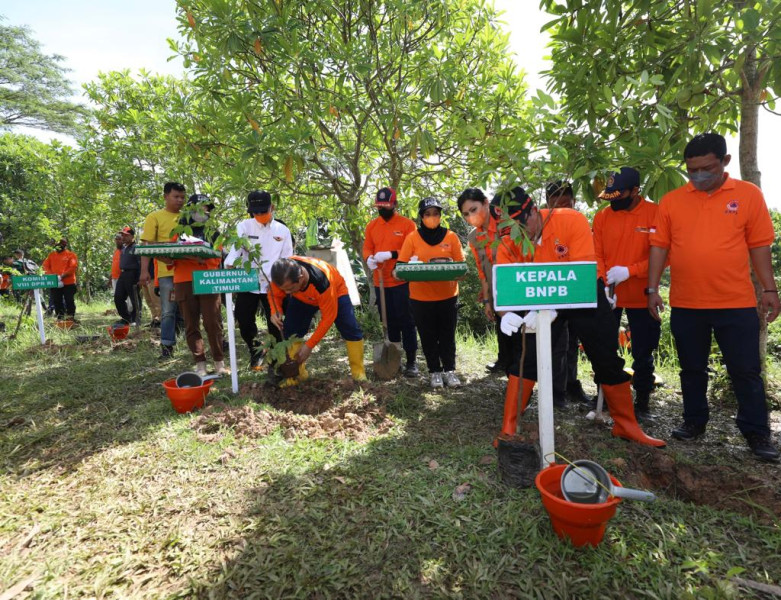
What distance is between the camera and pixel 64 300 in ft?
29.3

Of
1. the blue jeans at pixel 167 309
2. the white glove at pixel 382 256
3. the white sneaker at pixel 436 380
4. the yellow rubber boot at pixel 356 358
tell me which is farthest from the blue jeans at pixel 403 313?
the blue jeans at pixel 167 309

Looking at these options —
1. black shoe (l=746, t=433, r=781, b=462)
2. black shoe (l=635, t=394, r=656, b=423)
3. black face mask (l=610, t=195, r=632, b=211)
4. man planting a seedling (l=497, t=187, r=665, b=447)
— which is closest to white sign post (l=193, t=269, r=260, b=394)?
man planting a seedling (l=497, t=187, r=665, b=447)

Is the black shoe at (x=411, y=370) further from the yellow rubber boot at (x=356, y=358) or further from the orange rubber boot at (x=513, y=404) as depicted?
the orange rubber boot at (x=513, y=404)

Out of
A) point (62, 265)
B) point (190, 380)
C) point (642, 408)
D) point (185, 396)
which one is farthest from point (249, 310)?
point (62, 265)

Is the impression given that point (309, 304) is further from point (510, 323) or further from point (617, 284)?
point (617, 284)

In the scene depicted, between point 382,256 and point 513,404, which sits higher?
point 382,256

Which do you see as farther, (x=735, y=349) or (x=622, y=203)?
(x=622, y=203)

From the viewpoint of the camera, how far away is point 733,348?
8.57 ft

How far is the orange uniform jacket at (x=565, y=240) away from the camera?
247 centimetres

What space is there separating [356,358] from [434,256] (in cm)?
119

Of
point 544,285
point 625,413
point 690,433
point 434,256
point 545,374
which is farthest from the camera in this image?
point 434,256

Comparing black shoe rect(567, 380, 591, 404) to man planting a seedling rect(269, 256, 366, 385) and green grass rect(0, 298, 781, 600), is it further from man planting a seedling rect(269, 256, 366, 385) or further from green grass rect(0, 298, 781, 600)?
man planting a seedling rect(269, 256, 366, 385)

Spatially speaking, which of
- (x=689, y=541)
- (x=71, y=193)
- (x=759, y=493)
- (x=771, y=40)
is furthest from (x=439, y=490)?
(x=71, y=193)

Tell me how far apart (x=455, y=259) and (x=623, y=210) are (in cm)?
139
